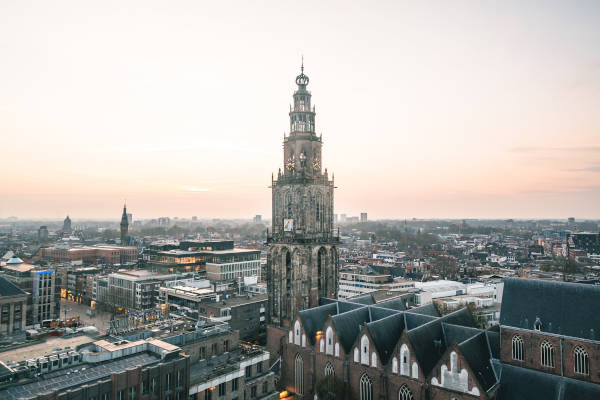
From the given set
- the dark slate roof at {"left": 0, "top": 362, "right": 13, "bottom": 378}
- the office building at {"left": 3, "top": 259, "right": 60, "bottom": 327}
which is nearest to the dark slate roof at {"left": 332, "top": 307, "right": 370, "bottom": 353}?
the dark slate roof at {"left": 0, "top": 362, "right": 13, "bottom": 378}

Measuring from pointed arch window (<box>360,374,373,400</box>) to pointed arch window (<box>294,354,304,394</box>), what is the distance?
8.16 m

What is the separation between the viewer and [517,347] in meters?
34.9

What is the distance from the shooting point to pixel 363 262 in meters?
154

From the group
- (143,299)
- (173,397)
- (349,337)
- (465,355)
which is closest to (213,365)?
(173,397)

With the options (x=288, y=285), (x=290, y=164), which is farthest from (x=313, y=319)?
(x=290, y=164)

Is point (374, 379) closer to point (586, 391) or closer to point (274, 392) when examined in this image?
point (274, 392)

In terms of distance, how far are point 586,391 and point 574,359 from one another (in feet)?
7.53

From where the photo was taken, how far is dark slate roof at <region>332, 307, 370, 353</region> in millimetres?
43344

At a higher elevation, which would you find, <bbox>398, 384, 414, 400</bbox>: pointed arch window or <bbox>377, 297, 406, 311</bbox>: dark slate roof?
<bbox>377, 297, 406, 311</bbox>: dark slate roof

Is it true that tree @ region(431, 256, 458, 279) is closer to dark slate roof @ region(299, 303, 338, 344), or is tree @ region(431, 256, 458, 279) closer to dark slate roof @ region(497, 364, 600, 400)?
dark slate roof @ region(299, 303, 338, 344)

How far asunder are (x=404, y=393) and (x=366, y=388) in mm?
4141

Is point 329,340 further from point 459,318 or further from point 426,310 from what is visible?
point 459,318

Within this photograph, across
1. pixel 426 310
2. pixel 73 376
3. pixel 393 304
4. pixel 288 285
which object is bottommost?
pixel 73 376

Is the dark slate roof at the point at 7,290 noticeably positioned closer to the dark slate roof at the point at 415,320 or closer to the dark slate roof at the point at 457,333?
the dark slate roof at the point at 415,320
